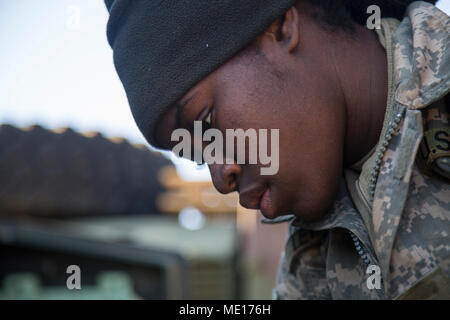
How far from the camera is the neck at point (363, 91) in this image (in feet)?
3.84

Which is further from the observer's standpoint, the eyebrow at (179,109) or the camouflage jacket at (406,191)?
the eyebrow at (179,109)

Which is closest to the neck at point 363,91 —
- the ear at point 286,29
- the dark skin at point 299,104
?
the dark skin at point 299,104

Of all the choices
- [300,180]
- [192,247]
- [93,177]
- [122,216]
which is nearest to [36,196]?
[93,177]

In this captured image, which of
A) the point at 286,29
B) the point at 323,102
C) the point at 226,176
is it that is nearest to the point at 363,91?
the point at 323,102

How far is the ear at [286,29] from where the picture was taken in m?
1.17

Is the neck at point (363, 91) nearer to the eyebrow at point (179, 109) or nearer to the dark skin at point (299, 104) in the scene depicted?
the dark skin at point (299, 104)

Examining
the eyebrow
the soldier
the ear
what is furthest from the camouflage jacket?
the eyebrow

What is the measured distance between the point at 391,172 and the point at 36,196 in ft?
10.2

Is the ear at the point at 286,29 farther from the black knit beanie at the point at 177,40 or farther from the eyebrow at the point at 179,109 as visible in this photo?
the eyebrow at the point at 179,109

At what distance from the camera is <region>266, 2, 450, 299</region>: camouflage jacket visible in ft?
3.29

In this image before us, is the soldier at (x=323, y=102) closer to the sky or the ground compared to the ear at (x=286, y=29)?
closer to the ground

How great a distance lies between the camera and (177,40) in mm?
1182

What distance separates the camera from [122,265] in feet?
7.71

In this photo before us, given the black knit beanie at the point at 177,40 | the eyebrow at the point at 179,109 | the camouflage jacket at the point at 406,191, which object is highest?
the black knit beanie at the point at 177,40
